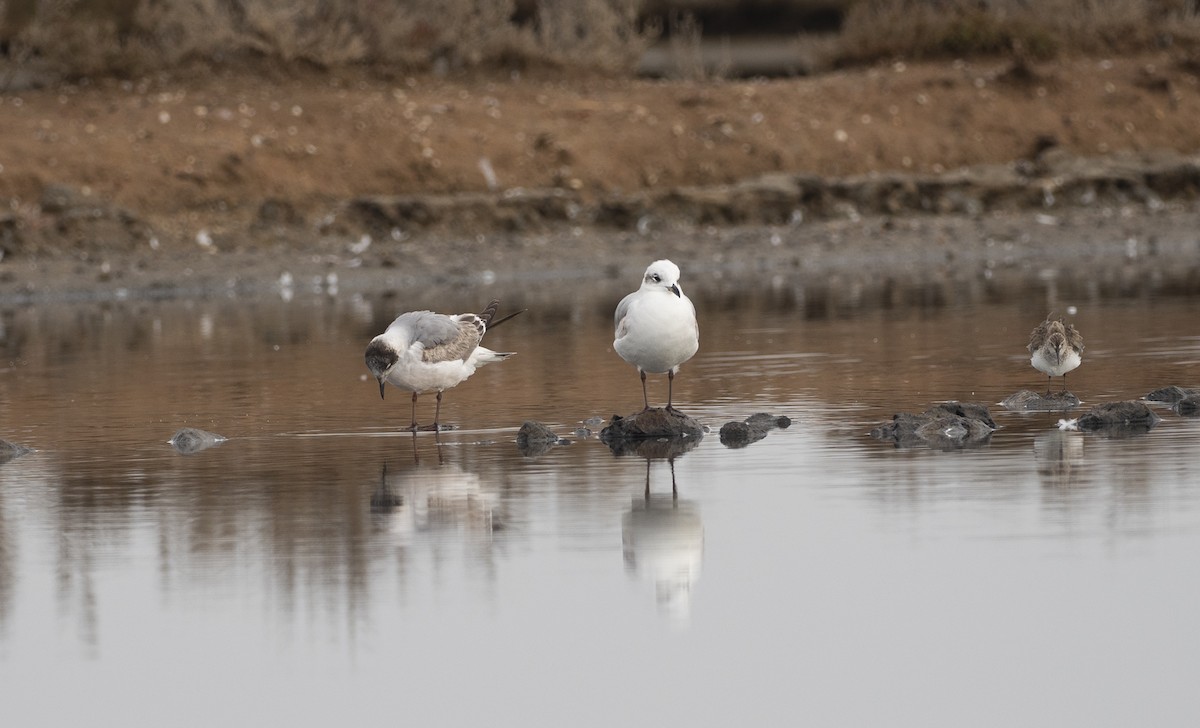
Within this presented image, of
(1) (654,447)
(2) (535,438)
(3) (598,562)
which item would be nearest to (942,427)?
(1) (654,447)

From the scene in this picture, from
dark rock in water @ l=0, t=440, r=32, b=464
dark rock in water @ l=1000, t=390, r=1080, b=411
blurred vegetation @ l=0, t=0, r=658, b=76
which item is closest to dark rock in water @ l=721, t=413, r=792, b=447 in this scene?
dark rock in water @ l=1000, t=390, r=1080, b=411

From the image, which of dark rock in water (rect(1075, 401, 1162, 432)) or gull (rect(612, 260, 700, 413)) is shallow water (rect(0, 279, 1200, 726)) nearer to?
dark rock in water (rect(1075, 401, 1162, 432))

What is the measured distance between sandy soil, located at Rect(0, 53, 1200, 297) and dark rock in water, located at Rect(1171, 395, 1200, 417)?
14072mm

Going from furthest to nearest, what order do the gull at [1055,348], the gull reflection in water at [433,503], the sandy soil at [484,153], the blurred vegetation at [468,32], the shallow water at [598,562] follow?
the blurred vegetation at [468,32]
the sandy soil at [484,153]
the gull at [1055,348]
the gull reflection in water at [433,503]
the shallow water at [598,562]

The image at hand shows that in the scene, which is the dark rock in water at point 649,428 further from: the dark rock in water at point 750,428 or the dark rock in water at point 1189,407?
the dark rock in water at point 1189,407

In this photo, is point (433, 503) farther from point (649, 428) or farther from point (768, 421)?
point (768, 421)

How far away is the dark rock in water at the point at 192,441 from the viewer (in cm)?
1091

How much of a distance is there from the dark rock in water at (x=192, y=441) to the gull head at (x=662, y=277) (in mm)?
2512

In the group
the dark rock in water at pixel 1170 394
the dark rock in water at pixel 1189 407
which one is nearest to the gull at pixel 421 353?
the dark rock in water at pixel 1170 394

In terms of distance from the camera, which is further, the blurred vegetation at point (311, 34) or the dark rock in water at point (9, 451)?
the blurred vegetation at point (311, 34)

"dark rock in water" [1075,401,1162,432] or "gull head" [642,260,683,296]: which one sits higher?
"gull head" [642,260,683,296]

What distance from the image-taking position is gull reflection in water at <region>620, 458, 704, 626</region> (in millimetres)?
6797

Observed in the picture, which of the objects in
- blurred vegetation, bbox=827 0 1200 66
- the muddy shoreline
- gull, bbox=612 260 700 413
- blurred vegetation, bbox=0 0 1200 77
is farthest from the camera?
blurred vegetation, bbox=827 0 1200 66

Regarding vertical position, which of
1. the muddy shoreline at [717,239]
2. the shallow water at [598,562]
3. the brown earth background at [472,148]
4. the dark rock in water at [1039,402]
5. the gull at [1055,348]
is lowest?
the shallow water at [598,562]
